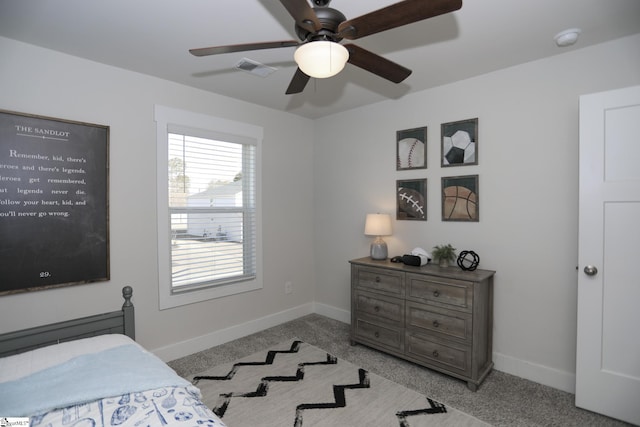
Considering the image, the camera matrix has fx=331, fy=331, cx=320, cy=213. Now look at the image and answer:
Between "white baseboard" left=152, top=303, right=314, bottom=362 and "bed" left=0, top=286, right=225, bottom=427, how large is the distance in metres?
1.35

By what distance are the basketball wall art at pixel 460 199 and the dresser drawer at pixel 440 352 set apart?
42.9 inches

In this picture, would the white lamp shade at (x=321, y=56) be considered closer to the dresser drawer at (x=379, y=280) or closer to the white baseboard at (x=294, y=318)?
A: the dresser drawer at (x=379, y=280)

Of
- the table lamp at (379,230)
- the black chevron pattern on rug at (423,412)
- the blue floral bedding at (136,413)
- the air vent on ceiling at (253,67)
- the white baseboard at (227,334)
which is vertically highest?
the air vent on ceiling at (253,67)

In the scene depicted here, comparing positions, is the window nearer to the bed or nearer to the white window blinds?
the white window blinds

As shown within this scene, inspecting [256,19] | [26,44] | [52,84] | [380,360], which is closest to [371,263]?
[380,360]

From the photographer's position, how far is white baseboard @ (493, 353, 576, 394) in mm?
2473

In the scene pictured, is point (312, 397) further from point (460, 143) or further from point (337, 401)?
point (460, 143)

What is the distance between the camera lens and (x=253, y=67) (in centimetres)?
271

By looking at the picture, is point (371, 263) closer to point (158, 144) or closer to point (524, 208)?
point (524, 208)

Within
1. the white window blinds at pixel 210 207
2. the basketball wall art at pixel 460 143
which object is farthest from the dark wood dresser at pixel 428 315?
the white window blinds at pixel 210 207

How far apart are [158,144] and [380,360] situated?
9.12 ft

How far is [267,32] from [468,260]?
2.41 metres

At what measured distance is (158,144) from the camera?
2949 mm

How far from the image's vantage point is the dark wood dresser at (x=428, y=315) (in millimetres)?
2521
